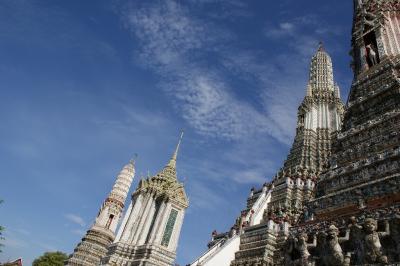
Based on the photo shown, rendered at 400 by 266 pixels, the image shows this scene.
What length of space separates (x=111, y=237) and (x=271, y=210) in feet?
55.6

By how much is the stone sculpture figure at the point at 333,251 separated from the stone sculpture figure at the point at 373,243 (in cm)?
49

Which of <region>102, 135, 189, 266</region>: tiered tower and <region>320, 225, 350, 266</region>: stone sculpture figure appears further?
<region>102, 135, 189, 266</region>: tiered tower

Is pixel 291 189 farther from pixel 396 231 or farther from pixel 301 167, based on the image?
pixel 396 231

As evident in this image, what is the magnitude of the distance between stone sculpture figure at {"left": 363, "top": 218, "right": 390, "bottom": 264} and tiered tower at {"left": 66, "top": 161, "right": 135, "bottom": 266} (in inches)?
1079

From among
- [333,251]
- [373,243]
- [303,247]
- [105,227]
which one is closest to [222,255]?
[303,247]

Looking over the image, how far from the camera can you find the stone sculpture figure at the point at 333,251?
7.91 m

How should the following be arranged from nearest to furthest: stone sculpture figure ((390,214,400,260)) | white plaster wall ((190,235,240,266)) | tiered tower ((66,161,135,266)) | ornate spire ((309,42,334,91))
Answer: stone sculpture figure ((390,214,400,260))
white plaster wall ((190,235,240,266))
tiered tower ((66,161,135,266))
ornate spire ((309,42,334,91))

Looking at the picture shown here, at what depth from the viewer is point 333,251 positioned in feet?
26.5

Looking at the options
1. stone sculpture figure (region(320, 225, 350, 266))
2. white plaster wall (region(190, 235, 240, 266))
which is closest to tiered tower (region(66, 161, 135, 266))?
white plaster wall (region(190, 235, 240, 266))

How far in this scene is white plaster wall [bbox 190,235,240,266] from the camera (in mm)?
17516

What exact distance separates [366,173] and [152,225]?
1441cm

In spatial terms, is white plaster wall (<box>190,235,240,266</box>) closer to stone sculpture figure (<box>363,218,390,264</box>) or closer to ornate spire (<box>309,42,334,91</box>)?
stone sculpture figure (<box>363,218,390,264</box>)

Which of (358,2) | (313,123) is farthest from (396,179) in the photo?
(313,123)

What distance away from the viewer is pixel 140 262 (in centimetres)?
1933
